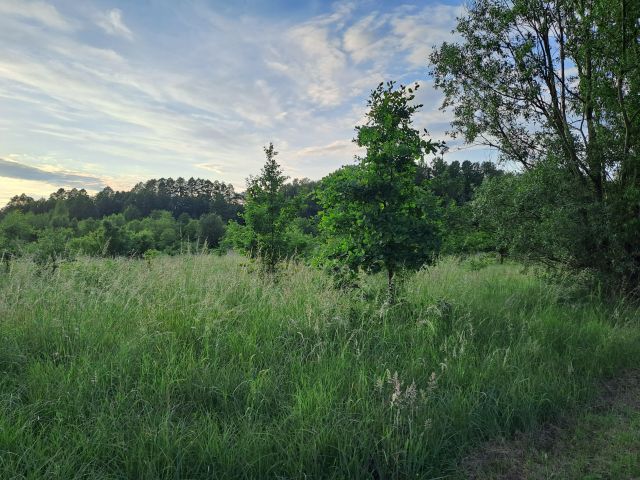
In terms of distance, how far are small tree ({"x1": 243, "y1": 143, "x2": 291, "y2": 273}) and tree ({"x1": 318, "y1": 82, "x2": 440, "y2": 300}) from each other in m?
3.88

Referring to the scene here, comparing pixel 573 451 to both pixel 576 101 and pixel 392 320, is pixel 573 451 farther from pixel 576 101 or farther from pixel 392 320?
pixel 576 101

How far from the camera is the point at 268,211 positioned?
1001 centimetres

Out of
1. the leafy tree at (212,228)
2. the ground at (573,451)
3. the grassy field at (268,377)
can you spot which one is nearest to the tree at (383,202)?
the grassy field at (268,377)

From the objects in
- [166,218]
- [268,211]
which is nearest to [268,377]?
[268,211]

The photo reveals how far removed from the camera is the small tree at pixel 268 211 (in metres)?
9.94

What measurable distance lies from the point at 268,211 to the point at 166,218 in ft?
189

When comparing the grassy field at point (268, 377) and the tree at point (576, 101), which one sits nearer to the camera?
the grassy field at point (268, 377)

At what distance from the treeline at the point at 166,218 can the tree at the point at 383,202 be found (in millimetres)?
477

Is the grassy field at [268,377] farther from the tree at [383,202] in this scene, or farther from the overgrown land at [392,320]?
the tree at [383,202]

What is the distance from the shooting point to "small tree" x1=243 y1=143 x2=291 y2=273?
9.94 metres

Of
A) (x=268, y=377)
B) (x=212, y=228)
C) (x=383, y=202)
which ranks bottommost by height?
(x=268, y=377)

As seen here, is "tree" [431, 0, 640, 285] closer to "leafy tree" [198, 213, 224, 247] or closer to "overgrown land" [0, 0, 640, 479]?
"overgrown land" [0, 0, 640, 479]

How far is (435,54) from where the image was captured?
30.8 feet

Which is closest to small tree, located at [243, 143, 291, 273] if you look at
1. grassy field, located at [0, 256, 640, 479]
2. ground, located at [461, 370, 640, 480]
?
grassy field, located at [0, 256, 640, 479]
